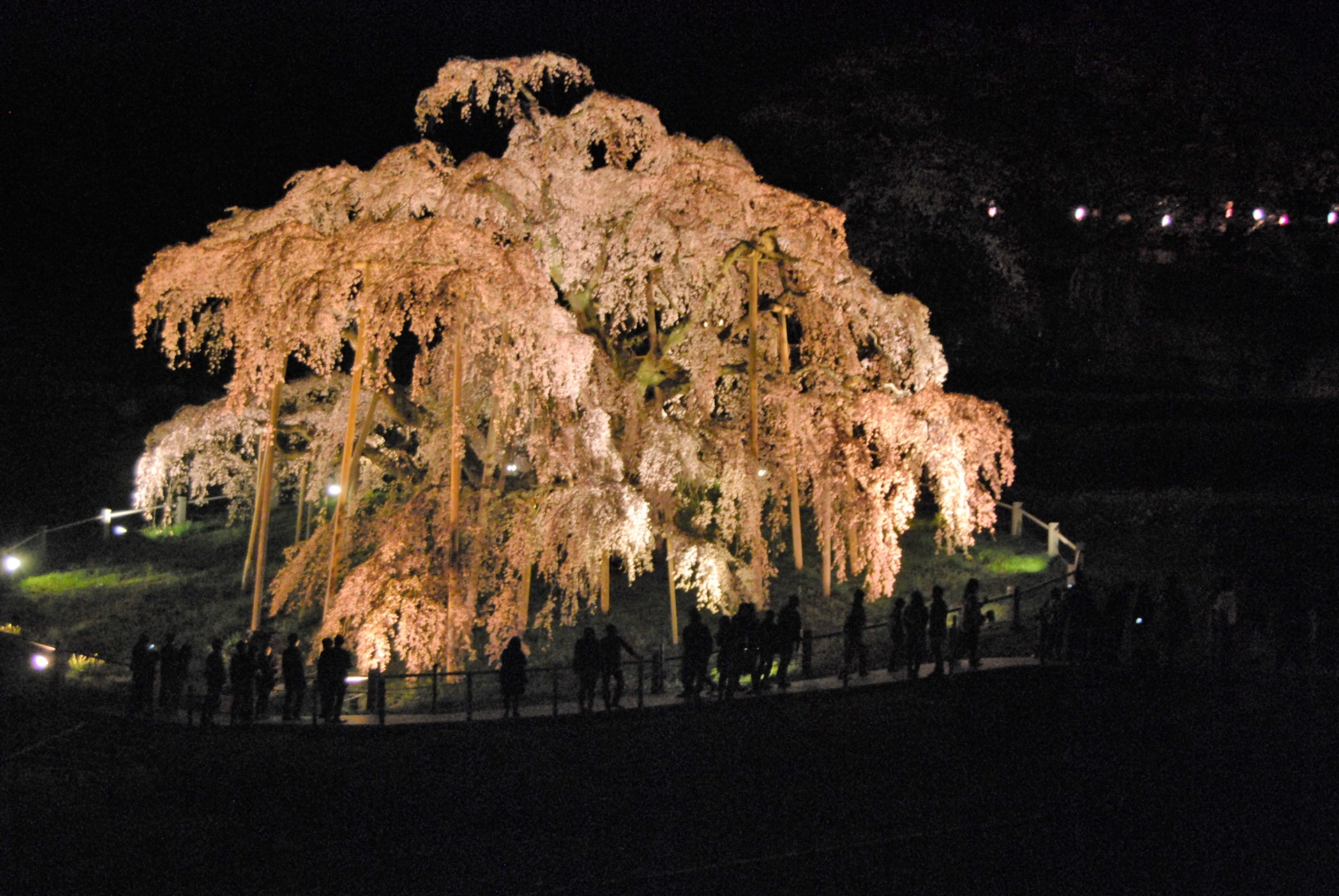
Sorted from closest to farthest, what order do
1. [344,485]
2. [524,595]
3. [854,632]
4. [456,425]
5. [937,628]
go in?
1. [854,632]
2. [937,628]
3. [456,425]
4. [344,485]
5. [524,595]

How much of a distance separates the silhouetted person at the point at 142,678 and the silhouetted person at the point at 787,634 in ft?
26.4

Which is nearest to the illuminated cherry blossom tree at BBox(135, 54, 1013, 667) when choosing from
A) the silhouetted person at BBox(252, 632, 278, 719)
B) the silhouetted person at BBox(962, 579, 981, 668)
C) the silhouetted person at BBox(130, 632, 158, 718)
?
the silhouetted person at BBox(252, 632, 278, 719)

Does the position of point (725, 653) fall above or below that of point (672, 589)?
below

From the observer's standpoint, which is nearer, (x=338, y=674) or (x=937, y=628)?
(x=338, y=674)

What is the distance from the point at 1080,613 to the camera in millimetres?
14609

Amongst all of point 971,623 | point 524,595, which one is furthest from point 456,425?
point 971,623

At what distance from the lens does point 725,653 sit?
13.8 metres

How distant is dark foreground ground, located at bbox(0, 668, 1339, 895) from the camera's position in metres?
9.85

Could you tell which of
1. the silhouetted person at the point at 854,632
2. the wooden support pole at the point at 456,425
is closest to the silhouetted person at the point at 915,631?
the silhouetted person at the point at 854,632

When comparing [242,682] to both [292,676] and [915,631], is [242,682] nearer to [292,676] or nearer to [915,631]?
[292,676]

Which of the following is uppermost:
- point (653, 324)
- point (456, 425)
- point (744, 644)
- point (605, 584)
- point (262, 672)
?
point (653, 324)

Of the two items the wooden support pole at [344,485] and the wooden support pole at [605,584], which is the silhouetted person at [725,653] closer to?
the wooden support pole at [605,584]

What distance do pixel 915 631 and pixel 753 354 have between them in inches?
212

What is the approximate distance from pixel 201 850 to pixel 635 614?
32.5ft
